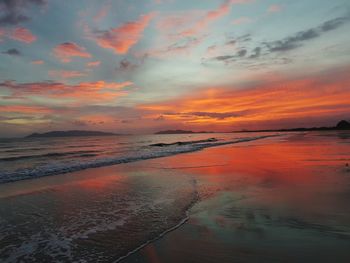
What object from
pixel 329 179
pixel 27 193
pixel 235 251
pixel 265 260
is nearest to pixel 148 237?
pixel 235 251

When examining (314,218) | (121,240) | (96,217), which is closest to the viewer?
(121,240)

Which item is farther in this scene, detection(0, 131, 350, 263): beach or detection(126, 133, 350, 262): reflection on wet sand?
detection(0, 131, 350, 263): beach

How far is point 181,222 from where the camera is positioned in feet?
23.2

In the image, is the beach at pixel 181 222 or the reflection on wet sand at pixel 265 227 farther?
the beach at pixel 181 222

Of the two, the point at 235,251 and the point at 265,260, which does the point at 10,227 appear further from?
the point at 265,260

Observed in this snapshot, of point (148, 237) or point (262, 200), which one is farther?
point (262, 200)

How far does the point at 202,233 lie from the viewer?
621cm

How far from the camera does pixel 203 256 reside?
5.02m

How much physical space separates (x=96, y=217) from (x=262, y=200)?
478 centimetres

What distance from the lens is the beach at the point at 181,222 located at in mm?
5219

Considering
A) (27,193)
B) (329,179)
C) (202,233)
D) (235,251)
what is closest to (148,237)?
(202,233)

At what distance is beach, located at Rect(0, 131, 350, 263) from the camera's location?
17.1 feet

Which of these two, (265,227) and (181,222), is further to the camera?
(181,222)

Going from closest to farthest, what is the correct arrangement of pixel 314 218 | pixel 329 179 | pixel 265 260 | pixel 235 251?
pixel 265 260
pixel 235 251
pixel 314 218
pixel 329 179
